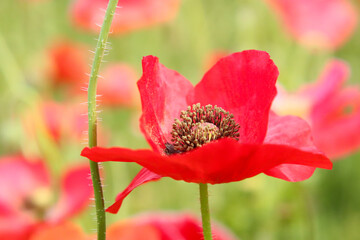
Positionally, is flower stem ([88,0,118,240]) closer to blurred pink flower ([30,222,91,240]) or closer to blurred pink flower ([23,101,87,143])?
blurred pink flower ([30,222,91,240])

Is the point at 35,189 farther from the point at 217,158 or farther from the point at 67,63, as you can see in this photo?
the point at 67,63

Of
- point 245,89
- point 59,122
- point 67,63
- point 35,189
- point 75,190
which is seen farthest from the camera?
→ point 67,63

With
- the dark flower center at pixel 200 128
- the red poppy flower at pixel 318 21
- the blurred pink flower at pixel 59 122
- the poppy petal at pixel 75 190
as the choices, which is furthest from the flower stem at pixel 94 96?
the red poppy flower at pixel 318 21

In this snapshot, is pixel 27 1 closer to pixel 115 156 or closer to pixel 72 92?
pixel 72 92

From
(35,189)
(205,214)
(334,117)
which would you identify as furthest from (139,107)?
(205,214)

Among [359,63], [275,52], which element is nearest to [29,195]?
[275,52]

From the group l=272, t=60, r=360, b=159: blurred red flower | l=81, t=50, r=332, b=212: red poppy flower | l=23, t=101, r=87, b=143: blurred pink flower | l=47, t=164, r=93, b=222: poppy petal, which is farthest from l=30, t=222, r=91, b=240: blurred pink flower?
l=23, t=101, r=87, b=143: blurred pink flower
